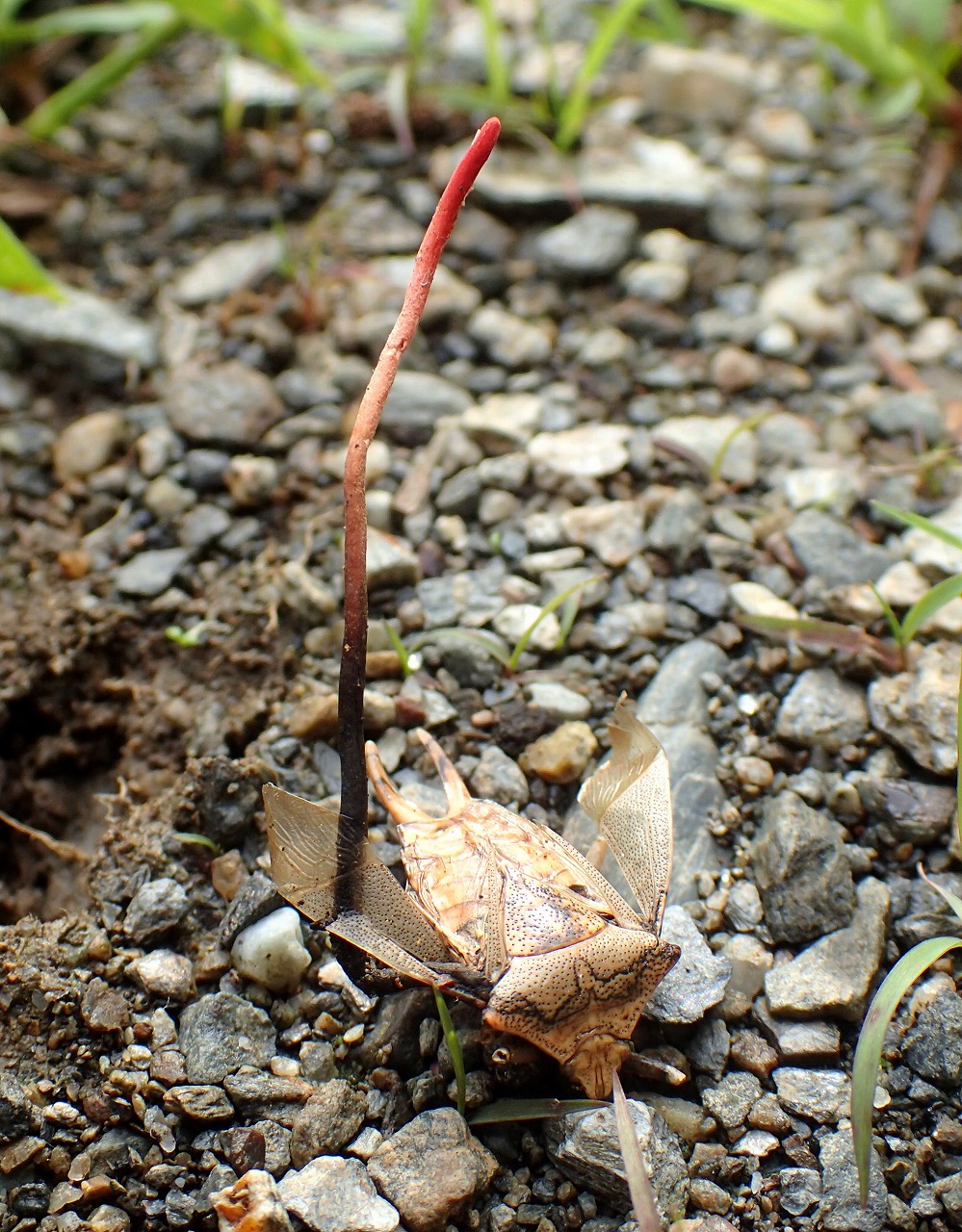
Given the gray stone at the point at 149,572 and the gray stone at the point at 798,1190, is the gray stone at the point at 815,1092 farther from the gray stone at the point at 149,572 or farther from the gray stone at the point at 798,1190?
the gray stone at the point at 149,572

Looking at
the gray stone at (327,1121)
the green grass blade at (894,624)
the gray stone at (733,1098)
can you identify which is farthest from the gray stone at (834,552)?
the gray stone at (327,1121)

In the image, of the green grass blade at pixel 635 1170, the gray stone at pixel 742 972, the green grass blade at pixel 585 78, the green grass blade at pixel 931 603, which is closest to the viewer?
the green grass blade at pixel 635 1170

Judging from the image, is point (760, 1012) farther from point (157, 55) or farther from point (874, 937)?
point (157, 55)

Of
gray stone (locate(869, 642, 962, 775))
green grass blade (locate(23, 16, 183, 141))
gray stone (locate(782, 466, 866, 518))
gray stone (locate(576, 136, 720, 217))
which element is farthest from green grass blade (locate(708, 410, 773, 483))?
green grass blade (locate(23, 16, 183, 141))

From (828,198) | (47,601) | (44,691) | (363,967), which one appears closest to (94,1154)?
(363,967)

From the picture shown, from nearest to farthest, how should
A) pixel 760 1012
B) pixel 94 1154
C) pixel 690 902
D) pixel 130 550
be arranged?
pixel 94 1154
pixel 760 1012
pixel 690 902
pixel 130 550

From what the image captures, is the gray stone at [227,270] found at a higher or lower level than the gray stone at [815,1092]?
higher

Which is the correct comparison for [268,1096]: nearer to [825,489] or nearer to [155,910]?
[155,910]
